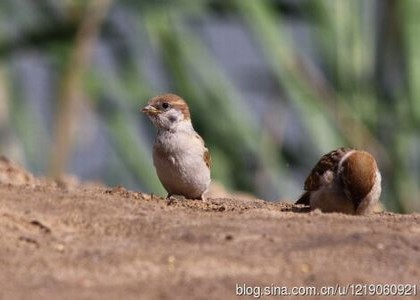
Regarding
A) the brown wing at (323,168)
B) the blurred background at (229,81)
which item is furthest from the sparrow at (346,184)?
the blurred background at (229,81)

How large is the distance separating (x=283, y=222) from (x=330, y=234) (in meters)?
0.38

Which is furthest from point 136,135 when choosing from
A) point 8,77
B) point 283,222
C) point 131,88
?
point 283,222

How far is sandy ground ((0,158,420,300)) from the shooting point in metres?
6.02

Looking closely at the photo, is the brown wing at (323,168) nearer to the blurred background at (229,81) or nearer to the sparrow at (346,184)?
the sparrow at (346,184)

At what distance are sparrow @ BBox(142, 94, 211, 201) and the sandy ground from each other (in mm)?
1061

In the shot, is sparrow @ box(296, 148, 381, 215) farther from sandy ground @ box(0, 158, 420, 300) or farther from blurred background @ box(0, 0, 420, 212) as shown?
blurred background @ box(0, 0, 420, 212)

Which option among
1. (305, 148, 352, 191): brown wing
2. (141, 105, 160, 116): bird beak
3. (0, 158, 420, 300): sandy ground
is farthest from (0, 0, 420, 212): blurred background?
(0, 158, 420, 300): sandy ground

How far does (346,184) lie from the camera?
26.2ft

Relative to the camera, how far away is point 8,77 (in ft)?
41.1

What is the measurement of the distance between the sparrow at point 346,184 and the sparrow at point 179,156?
0.77 meters

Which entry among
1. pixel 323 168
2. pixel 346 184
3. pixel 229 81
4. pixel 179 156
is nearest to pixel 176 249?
pixel 346 184

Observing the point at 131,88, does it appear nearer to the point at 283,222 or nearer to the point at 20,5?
the point at 20,5

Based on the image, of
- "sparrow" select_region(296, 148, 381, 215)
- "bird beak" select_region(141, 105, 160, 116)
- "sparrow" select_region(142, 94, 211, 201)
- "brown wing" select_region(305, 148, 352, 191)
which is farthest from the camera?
"bird beak" select_region(141, 105, 160, 116)

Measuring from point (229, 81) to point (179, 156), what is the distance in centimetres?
407
